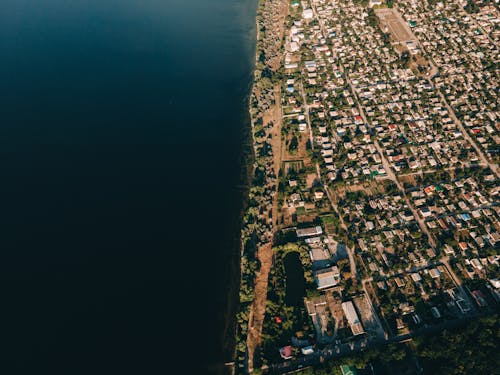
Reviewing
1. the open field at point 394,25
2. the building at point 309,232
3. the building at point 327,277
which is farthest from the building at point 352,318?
the open field at point 394,25

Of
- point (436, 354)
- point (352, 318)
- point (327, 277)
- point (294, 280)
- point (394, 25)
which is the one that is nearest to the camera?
point (436, 354)

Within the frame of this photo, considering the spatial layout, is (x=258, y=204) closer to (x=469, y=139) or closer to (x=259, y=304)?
(x=259, y=304)

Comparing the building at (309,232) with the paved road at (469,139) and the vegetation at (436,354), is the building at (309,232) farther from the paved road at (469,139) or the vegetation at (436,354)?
the paved road at (469,139)

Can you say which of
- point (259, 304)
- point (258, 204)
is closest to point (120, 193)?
point (258, 204)

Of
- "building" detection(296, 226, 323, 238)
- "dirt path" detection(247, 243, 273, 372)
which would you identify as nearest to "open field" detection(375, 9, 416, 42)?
"building" detection(296, 226, 323, 238)

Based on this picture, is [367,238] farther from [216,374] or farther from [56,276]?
[56,276]

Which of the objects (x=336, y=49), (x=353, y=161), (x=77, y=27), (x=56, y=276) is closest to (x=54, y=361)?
(x=56, y=276)

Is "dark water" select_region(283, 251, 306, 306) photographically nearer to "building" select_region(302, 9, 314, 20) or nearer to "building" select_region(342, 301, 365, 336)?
"building" select_region(342, 301, 365, 336)
